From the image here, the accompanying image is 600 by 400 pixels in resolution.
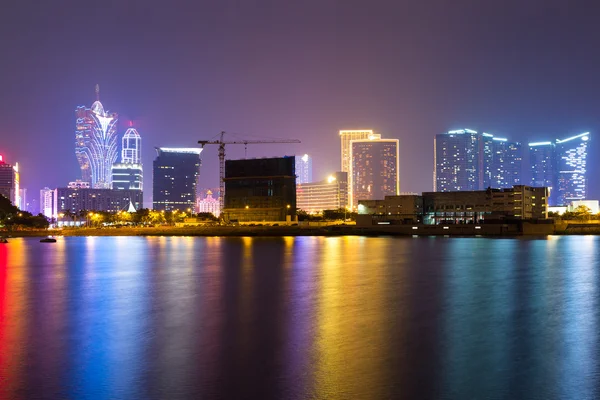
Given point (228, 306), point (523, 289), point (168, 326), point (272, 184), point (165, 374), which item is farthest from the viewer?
point (272, 184)

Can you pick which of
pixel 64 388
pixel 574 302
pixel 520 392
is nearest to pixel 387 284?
pixel 574 302

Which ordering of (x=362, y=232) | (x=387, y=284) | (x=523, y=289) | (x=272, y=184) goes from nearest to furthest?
(x=523, y=289) < (x=387, y=284) < (x=362, y=232) < (x=272, y=184)

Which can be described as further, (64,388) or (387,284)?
(387,284)

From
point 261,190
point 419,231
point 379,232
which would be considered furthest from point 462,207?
point 261,190

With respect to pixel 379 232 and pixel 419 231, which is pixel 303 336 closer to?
pixel 379 232

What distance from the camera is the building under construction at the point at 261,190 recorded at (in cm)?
13500

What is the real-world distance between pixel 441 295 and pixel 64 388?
17.2 metres

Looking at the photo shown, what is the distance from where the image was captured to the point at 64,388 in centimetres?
1160

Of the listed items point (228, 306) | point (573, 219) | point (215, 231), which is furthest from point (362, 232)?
point (228, 306)

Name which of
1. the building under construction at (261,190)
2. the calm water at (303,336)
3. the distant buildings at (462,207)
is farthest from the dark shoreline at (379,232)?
the calm water at (303,336)

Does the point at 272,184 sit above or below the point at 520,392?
above

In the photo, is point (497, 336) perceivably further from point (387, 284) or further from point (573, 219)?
point (573, 219)

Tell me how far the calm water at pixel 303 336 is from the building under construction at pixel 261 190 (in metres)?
102

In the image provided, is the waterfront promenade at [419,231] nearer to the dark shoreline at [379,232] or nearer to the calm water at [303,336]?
the dark shoreline at [379,232]
